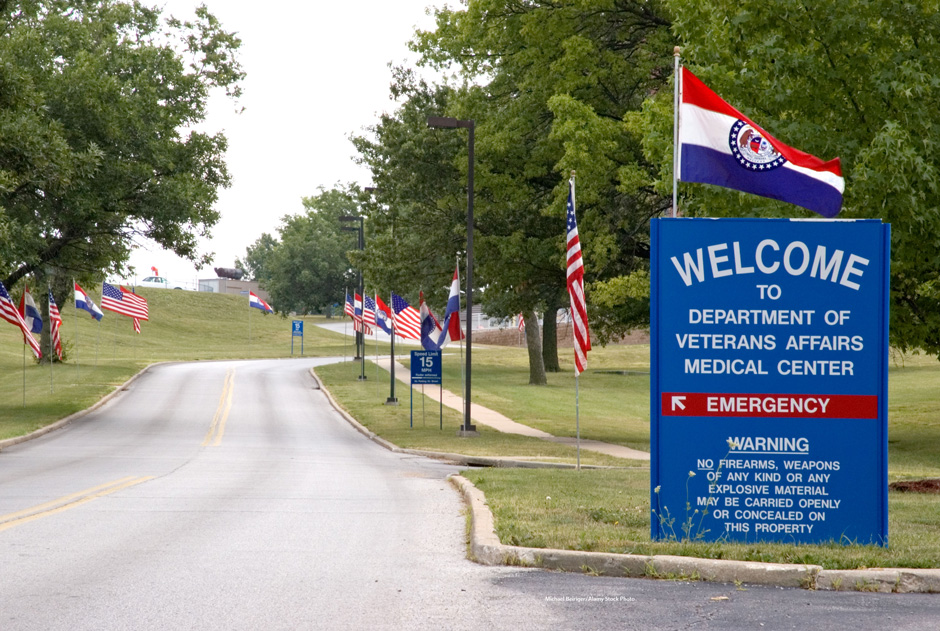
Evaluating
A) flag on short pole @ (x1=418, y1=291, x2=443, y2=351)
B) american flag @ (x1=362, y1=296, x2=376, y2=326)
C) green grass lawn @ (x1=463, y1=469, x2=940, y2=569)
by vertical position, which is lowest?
green grass lawn @ (x1=463, y1=469, x2=940, y2=569)

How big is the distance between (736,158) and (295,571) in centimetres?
498

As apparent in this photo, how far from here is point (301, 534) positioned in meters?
9.86

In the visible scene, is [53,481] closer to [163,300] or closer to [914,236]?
[914,236]

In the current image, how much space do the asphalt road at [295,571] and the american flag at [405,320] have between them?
14098 millimetres

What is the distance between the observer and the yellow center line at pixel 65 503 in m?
10.7

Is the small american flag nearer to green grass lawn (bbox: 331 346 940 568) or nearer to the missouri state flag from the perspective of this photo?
green grass lawn (bbox: 331 346 940 568)

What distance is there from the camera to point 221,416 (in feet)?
108

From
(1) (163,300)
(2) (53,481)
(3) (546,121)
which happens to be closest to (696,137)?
(2) (53,481)

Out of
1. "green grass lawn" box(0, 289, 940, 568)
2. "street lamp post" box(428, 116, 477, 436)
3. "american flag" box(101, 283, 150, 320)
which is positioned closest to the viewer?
"green grass lawn" box(0, 289, 940, 568)

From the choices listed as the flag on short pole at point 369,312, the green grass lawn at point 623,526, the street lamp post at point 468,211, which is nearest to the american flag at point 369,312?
the flag on short pole at point 369,312

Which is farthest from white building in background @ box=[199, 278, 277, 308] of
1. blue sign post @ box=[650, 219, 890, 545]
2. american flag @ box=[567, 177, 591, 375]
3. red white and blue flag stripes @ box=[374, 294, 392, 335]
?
blue sign post @ box=[650, 219, 890, 545]

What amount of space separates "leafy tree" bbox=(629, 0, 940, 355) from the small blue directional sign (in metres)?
10.7

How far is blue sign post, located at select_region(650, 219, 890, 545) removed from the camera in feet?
26.9

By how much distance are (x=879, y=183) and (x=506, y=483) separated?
6.66 m
